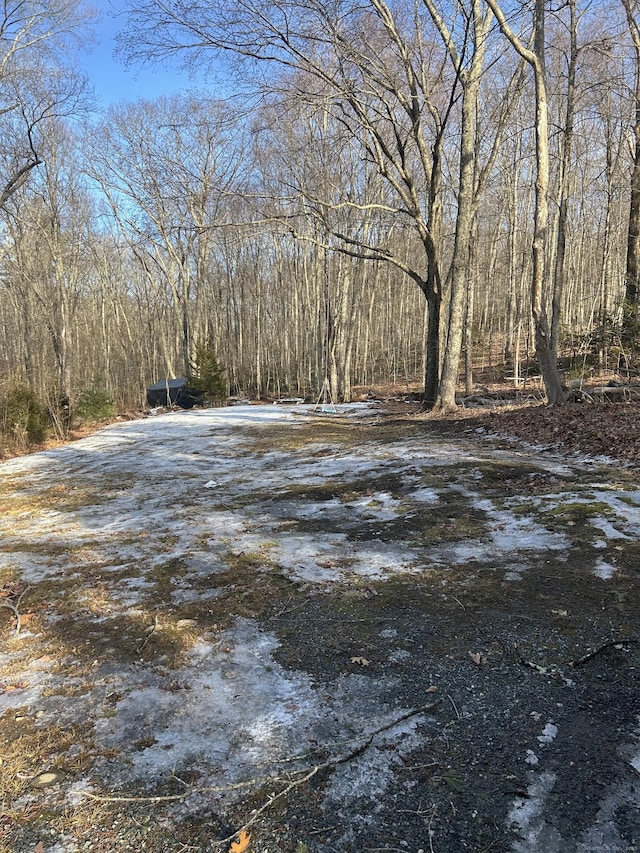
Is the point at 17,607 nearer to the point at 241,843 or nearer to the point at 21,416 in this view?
the point at 241,843

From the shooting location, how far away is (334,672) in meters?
2.41

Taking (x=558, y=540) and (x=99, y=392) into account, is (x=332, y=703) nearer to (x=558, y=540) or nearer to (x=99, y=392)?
(x=558, y=540)

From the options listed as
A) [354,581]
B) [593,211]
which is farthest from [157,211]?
[354,581]

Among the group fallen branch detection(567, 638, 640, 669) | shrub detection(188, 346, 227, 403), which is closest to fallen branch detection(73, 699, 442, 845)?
fallen branch detection(567, 638, 640, 669)

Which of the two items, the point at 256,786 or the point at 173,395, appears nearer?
the point at 256,786

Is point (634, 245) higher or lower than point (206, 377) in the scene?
higher

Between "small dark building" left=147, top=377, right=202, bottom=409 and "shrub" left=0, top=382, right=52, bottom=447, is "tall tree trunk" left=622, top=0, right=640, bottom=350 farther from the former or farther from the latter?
"small dark building" left=147, top=377, right=202, bottom=409

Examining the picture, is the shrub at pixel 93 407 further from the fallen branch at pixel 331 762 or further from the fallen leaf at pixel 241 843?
the fallen leaf at pixel 241 843

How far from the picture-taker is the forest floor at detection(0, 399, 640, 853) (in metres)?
1.62

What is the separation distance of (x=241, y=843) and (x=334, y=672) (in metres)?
0.93

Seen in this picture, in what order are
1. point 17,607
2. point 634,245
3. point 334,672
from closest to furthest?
point 334,672 < point 17,607 < point 634,245

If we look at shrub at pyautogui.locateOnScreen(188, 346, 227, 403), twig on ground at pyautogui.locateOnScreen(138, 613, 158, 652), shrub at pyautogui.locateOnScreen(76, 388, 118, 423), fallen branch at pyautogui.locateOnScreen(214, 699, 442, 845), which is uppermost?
shrub at pyautogui.locateOnScreen(188, 346, 227, 403)

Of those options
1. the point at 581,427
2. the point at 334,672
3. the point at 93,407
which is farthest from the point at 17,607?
the point at 93,407

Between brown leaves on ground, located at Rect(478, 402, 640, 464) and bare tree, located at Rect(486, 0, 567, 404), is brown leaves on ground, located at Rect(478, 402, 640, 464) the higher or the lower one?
the lower one
